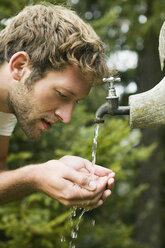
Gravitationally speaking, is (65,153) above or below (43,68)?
below

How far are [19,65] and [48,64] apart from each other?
7.7 inches

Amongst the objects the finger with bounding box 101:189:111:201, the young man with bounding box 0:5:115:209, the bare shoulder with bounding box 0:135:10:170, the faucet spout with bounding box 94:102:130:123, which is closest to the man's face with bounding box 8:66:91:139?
the young man with bounding box 0:5:115:209

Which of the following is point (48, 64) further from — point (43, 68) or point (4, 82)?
point (4, 82)

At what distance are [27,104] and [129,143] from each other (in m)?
1.80

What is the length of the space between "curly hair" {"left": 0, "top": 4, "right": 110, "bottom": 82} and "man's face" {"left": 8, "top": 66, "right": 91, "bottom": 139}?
0.05 meters

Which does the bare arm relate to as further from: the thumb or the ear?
the ear

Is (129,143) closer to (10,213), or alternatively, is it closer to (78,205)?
(10,213)

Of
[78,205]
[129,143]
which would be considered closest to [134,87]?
[129,143]

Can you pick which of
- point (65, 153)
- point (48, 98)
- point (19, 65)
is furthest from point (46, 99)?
point (65, 153)

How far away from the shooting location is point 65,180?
5.74 feet

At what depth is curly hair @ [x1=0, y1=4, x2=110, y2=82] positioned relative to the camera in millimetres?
2354

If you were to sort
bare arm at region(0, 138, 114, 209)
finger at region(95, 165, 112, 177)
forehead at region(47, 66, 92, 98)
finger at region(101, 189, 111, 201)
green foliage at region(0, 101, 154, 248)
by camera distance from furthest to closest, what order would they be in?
1. green foliage at region(0, 101, 154, 248)
2. forehead at region(47, 66, 92, 98)
3. finger at region(95, 165, 112, 177)
4. finger at region(101, 189, 111, 201)
5. bare arm at region(0, 138, 114, 209)

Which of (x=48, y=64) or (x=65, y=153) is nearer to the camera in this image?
(x=48, y=64)

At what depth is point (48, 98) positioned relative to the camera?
2.37 meters
